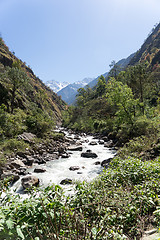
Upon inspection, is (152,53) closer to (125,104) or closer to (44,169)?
(125,104)

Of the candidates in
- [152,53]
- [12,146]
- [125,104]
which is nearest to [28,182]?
[12,146]

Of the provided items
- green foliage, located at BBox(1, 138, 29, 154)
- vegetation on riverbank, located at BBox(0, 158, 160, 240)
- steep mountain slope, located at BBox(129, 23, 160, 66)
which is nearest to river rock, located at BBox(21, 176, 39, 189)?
vegetation on riverbank, located at BBox(0, 158, 160, 240)

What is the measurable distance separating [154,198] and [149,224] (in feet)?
1.90

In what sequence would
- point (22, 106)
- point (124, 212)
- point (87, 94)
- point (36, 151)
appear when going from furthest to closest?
point (87, 94), point (22, 106), point (36, 151), point (124, 212)

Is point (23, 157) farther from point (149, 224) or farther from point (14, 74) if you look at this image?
point (14, 74)

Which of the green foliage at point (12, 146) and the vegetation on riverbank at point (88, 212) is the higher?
the green foliage at point (12, 146)

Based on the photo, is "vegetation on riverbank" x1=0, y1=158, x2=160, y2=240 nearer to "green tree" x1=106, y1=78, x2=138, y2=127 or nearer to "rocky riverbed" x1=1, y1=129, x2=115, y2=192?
"rocky riverbed" x1=1, y1=129, x2=115, y2=192

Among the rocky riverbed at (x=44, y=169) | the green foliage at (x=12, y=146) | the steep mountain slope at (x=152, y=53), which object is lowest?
the rocky riverbed at (x=44, y=169)

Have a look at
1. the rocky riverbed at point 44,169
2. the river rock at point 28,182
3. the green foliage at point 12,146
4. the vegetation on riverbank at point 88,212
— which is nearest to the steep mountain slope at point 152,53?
the rocky riverbed at point 44,169

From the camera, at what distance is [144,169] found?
479 cm

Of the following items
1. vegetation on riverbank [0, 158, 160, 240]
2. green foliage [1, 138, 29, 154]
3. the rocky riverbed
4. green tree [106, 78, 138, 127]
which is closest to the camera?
vegetation on riverbank [0, 158, 160, 240]

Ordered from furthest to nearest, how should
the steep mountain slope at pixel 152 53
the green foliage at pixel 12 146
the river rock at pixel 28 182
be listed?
1. the steep mountain slope at pixel 152 53
2. the green foliage at pixel 12 146
3. the river rock at pixel 28 182

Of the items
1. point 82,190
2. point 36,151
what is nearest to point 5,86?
point 36,151

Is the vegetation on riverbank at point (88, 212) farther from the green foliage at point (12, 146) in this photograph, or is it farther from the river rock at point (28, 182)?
the green foliage at point (12, 146)
